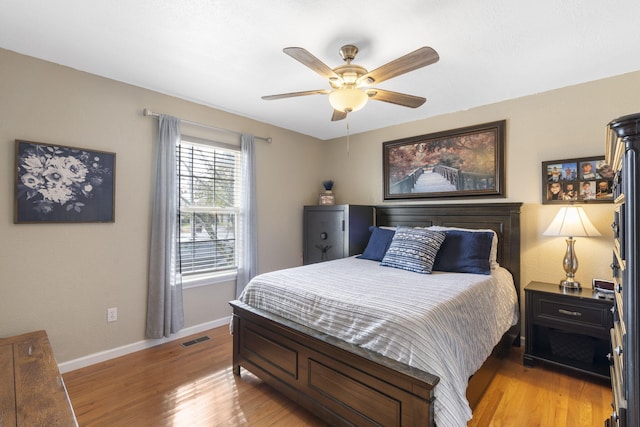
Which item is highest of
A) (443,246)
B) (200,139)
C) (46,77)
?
(46,77)

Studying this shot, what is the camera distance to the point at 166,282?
2889 millimetres

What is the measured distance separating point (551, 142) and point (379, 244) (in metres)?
1.86

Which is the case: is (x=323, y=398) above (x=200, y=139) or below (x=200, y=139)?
below

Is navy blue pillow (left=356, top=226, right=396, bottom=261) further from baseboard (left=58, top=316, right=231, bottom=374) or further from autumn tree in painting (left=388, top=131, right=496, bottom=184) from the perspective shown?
baseboard (left=58, top=316, right=231, bottom=374)

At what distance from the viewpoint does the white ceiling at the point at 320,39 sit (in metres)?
1.72

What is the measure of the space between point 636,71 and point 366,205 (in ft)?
8.99

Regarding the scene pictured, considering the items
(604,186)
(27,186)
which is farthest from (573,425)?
(27,186)

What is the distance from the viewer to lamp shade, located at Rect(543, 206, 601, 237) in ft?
7.86

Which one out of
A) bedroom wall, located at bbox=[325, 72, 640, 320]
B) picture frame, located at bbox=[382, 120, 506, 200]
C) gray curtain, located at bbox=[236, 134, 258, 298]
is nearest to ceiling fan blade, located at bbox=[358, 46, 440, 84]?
bedroom wall, located at bbox=[325, 72, 640, 320]

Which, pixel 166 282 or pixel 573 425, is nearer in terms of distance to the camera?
pixel 573 425

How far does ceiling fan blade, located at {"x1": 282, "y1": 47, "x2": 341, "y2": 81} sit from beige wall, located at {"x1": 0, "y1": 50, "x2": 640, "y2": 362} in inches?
72.6

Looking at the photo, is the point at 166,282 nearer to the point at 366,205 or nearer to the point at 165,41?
the point at 165,41

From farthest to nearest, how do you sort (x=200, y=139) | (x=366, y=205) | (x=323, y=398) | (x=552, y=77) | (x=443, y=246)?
(x=366, y=205) → (x=200, y=139) → (x=443, y=246) → (x=552, y=77) → (x=323, y=398)

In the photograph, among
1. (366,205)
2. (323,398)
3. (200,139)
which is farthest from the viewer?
(366,205)
